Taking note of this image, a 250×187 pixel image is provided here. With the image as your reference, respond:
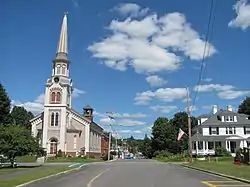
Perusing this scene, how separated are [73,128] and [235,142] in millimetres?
32248

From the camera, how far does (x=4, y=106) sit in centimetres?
5884

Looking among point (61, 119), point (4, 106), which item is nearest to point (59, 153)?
point (61, 119)

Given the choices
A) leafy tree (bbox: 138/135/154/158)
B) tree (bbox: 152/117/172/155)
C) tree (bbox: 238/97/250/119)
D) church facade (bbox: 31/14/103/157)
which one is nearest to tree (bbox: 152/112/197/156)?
tree (bbox: 152/117/172/155)

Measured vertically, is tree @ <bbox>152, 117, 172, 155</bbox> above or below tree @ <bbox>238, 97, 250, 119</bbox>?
below

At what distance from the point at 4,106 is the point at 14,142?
24.6m

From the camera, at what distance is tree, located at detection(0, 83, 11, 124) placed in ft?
191

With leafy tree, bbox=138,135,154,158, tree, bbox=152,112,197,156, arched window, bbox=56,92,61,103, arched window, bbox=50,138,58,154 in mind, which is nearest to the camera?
arched window, bbox=50,138,58,154

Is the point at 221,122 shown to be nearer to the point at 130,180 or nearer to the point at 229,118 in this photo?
the point at 229,118

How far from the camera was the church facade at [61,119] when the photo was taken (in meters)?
74.2

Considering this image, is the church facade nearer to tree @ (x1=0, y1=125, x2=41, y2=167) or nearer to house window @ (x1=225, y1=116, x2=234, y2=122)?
house window @ (x1=225, y1=116, x2=234, y2=122)

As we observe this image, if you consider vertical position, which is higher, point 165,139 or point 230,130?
point 230,130

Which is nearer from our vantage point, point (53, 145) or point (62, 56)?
point (53, 145)

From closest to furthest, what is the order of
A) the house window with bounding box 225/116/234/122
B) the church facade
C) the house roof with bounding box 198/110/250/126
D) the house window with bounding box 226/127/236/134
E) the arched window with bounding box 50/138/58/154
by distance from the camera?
the house window with bounding box 226/127/236/134 < the house roof with bounding box 198/110/250/126 < the house window with bounding box 225/116/234/122 < the arched window with bounding box 50/138/58/154 < the church facade

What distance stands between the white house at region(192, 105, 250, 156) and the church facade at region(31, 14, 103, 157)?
77.3 feet
